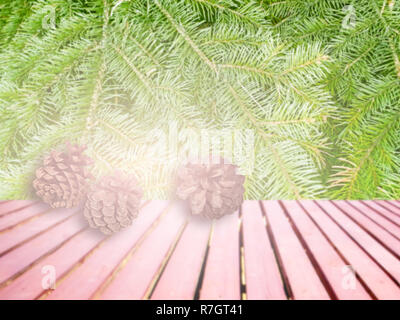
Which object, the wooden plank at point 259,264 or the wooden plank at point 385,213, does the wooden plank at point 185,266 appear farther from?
the wooden plank at point 385,213

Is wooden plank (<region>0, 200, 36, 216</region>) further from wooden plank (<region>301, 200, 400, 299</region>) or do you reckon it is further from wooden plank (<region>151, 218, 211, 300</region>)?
wooden plank (<region>301, 200, 400, 299</region>)

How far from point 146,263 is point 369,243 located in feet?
1.01

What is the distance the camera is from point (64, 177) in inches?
19.6

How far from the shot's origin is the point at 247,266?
375 mm

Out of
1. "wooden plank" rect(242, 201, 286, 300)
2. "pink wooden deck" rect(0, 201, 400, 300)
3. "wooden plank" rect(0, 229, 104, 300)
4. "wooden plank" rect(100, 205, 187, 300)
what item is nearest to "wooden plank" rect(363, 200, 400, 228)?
"pink wooden deck" rect(0, 201, 400, 300)

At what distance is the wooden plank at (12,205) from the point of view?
21.2 inches

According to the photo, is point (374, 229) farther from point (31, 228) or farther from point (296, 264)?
point (31, 228)

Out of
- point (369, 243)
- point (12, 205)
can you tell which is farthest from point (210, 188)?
point (12, 205)

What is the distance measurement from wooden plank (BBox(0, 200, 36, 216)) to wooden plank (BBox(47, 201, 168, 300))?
208mm

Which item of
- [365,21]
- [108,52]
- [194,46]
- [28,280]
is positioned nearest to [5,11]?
[108,52]

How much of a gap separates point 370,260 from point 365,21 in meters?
0.46

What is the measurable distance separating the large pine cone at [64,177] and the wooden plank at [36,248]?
0.04 metres
